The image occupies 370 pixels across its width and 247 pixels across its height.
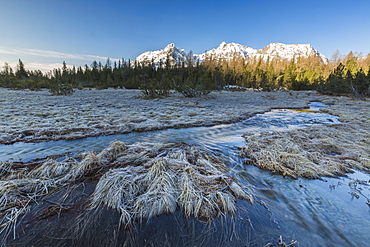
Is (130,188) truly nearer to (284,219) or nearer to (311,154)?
(284,219)

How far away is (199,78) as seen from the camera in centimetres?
2908

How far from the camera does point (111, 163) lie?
16.2 feet

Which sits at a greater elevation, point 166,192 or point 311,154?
point 311,154

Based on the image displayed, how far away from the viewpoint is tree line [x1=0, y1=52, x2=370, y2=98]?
29.7 metres

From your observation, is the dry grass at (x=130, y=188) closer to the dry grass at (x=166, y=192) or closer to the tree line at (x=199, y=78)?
the dry grass at (x=166, y=192)

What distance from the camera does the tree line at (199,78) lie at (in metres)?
29.7

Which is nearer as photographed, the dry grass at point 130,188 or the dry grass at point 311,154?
the dry grass at point 130,188

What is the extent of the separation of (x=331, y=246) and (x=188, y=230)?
2.44 m

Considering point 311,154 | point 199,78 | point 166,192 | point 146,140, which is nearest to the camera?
point 166,192

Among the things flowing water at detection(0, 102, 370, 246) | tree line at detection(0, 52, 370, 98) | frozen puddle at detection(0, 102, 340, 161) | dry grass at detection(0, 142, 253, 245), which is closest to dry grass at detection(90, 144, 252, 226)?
dry grass at detection(0, 142, 253, 245)

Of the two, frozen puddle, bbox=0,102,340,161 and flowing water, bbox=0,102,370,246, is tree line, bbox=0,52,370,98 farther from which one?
flowing water, bbox=0,102,370,246

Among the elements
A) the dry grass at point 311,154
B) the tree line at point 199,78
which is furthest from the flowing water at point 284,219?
the tree line at point 199,78

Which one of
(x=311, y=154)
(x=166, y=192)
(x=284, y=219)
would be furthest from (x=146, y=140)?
(x=311, y=154)

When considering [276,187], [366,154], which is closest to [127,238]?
[276,187]
